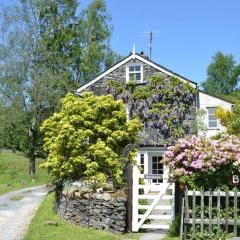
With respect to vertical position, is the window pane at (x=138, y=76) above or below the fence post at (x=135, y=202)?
above

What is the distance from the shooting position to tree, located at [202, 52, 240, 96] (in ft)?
242

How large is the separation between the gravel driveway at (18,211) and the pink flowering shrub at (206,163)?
17.5ft

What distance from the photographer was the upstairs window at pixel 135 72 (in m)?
33.7

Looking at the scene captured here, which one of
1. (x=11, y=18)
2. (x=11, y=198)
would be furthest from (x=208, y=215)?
(x=11, y=18)

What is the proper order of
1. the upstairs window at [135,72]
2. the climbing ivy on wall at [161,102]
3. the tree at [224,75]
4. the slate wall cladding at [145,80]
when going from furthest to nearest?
1. the tree at [224,75]
2. the upstairs window at [135,72]
3. the slate wall cladding at [145,80]
4. the climbing ivy on wall at [161,102]

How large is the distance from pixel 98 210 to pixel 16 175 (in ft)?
83.5

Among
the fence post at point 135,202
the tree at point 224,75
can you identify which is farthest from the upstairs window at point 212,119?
the tree at point 224,75

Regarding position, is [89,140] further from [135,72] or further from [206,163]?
[135,72]

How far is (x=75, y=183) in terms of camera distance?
18312 millimetres

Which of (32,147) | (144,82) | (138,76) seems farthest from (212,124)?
(32,147)

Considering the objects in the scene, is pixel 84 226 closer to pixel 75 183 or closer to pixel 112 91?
pixel 75 183

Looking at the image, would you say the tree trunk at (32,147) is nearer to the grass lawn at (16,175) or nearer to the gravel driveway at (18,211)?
the grass lawn at (16,175)

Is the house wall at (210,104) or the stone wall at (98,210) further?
the house wall at (210,104)

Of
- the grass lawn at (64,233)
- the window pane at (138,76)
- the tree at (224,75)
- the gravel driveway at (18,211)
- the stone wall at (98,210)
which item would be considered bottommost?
the gravel driveway at (18,211)
